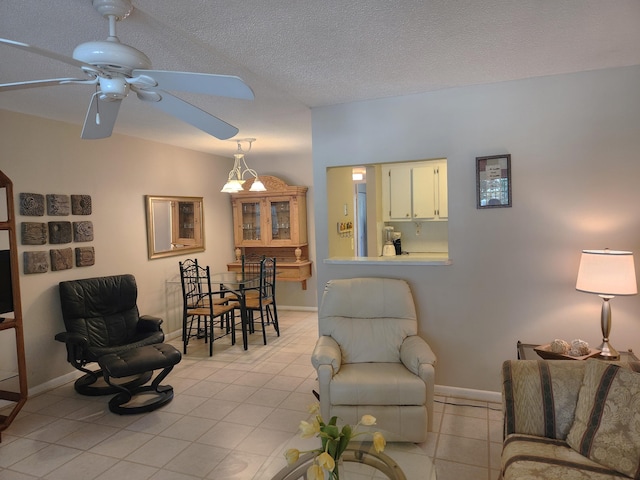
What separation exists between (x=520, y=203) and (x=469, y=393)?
5.06ft

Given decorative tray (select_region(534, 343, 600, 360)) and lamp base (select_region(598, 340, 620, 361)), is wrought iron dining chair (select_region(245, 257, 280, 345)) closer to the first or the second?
decorative tray (select_region(534, 343, 600, 360))

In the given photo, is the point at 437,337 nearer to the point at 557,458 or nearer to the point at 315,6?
the point at 557,458

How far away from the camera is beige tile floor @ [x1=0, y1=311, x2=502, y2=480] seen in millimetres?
2451

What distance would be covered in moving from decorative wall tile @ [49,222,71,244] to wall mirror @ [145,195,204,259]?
1.01m

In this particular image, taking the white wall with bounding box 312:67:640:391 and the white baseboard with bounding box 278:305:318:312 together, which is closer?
the white wall with bounding box 312:67:640:391

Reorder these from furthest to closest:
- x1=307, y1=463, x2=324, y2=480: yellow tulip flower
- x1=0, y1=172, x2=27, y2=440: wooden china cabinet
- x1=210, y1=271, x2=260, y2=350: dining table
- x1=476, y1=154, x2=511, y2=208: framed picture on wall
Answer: x1=210, y1=271, x2=260, y2=350: dining table → x1=476, y1=154, x2=511, y2=208: framed picture on wall → x1=0, y1=172, x2=27, y2=440: wooden china cabinet → x1=307, y1=463, x2=324, y2=480: yellow tulip flower

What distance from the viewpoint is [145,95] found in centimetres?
166

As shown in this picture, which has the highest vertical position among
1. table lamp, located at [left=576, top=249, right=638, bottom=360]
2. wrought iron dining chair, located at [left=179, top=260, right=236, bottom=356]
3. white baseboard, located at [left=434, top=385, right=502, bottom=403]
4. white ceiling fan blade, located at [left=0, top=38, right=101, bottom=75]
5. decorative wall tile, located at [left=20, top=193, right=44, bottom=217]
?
white ceiling fan blade, located at [left=0, top=38, right=101, bottom=75]

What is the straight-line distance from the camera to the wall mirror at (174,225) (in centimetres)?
485

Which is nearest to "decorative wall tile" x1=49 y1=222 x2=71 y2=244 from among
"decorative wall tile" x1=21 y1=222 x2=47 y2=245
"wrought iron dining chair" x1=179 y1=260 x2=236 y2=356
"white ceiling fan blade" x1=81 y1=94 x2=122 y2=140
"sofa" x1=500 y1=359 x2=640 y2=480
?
"decorative wall tile" x1=21 y1=222 x2=47 y2=245

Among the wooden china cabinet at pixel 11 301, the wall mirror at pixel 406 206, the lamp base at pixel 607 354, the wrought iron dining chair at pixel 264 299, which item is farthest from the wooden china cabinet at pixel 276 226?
the lamp base at pixel 607 354

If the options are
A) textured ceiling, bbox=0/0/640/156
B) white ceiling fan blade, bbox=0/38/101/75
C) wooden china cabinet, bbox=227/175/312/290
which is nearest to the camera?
white ceiling fan blade, bbox=0/38/101/75

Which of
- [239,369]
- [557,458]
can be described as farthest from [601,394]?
[239,369]

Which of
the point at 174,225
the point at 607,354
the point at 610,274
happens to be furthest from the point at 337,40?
the point at 174,225
